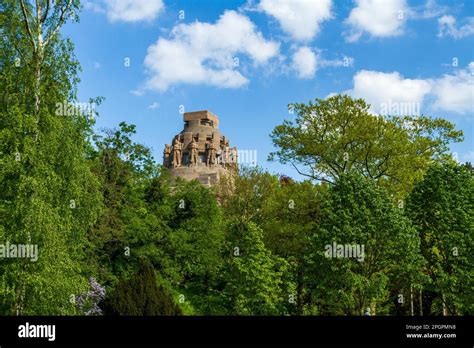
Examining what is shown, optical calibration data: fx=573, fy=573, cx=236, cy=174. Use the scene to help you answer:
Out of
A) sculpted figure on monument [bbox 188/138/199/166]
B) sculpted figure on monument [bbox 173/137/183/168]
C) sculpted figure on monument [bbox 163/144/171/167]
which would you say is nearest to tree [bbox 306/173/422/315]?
sculpted figure on monument [bbox 188/138/199/166]

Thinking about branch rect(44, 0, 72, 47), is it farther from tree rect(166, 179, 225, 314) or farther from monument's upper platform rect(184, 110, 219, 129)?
monument's upper platform rect(184, 110, 219, 129)

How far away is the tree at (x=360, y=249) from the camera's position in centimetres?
2734

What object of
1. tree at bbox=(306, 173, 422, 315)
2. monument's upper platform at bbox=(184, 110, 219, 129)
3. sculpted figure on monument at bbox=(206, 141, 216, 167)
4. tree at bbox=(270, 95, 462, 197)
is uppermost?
monument's upper platform at bbox=(184, 110, 219, 129)

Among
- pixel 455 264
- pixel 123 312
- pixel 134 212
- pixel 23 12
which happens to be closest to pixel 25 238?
pixel 123 312

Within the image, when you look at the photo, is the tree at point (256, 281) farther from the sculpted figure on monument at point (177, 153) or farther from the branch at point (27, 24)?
the sculpted figure on monument at point (177, 153)

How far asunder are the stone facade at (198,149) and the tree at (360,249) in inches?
2323

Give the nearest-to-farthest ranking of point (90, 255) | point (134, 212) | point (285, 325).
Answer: point (285, 325) → point (90, 255) → point (134, 212)

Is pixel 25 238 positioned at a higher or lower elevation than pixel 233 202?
lower

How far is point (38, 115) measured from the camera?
74.8ft

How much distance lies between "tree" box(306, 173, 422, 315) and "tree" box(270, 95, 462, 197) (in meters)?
4.92

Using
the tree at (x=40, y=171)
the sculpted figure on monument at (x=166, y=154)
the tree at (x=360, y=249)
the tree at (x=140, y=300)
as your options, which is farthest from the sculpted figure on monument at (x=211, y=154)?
the tree at (x=140, y=300)

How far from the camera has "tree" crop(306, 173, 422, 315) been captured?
27344 mm

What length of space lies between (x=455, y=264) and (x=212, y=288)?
1906 cm

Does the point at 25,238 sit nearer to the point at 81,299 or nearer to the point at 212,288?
the point at 81,299
